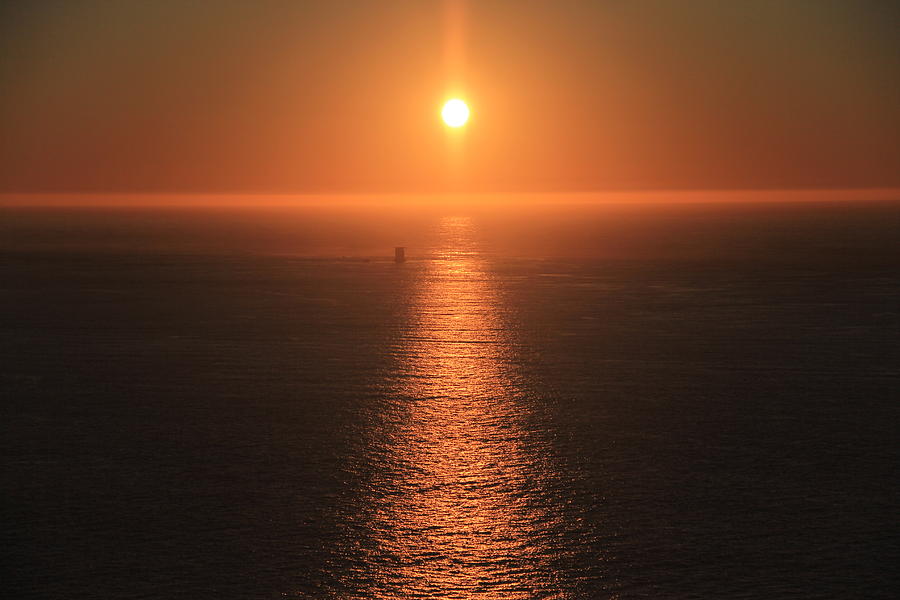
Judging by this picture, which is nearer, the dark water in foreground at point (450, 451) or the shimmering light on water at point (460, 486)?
the shimmering light on water at point (460, 486)

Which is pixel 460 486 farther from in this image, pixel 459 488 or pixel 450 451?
pixel 450 451

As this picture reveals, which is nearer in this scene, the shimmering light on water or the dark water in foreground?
the shimmering light on water

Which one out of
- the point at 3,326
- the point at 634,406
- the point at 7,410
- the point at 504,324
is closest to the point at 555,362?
the point at 634,406

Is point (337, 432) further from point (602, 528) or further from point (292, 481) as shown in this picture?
point (602, 528)

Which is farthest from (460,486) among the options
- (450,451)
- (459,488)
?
(450,451)

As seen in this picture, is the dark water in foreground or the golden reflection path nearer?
the golden reflection path
